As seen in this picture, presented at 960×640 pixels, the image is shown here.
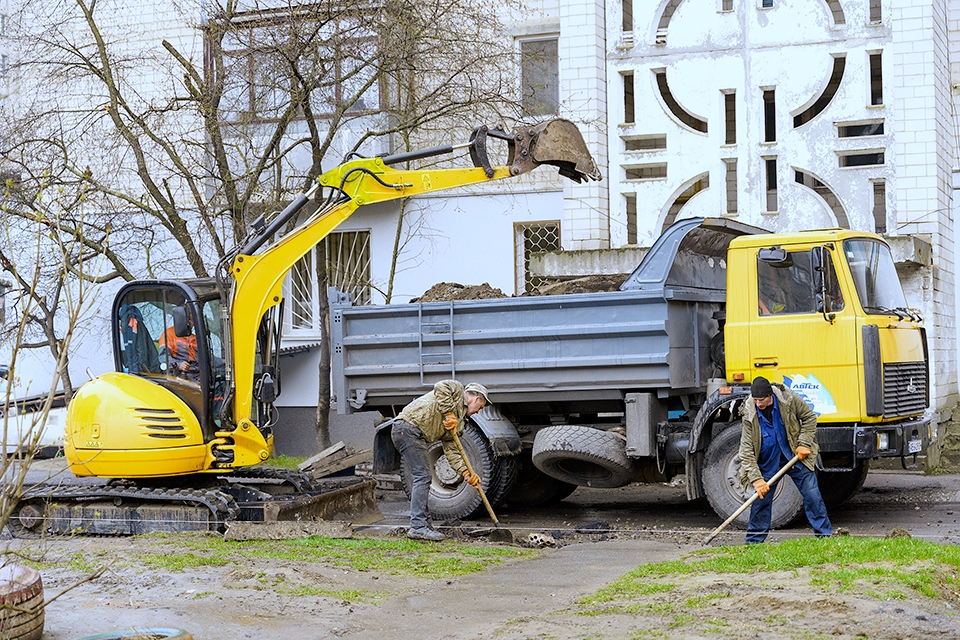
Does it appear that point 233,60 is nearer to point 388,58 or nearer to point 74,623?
point 388,58

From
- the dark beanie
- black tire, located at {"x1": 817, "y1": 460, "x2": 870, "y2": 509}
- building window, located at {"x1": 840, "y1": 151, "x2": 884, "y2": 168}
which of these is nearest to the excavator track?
the dark beanie

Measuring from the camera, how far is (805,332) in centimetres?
1045

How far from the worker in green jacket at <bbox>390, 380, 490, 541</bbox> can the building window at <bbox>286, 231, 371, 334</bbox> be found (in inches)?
325

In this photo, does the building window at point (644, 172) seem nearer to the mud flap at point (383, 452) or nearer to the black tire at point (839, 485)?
the black tire at point (839, 485)

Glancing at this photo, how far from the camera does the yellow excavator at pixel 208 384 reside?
35.9ft

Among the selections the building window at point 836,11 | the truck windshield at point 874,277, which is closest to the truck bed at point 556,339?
the truck windshield at point 874,277

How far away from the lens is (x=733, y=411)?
35.3ft

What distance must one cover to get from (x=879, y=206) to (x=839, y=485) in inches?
232

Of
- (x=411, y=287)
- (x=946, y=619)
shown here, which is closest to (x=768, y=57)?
(x=411, y=287)

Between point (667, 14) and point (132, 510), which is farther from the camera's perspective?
point (667, 14)

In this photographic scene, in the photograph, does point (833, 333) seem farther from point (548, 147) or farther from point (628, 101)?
point (628, 101)

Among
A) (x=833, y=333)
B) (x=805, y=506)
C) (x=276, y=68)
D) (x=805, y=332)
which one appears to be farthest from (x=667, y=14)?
(x=805, y=506)

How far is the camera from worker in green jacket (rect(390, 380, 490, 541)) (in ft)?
34.1

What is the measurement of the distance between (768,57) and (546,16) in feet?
12.3
